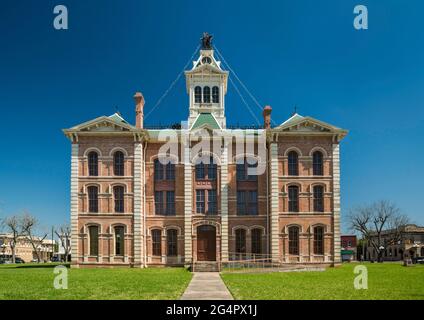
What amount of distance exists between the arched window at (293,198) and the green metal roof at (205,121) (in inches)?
332

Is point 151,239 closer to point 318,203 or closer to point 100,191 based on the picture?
point 100,191

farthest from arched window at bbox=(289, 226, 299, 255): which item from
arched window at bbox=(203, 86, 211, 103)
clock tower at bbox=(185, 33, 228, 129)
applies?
arched window at bbox=(203, 86, 211, 103)

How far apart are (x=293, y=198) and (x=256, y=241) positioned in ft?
15.5

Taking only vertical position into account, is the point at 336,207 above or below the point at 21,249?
above

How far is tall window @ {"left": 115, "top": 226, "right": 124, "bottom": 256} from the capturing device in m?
41.7

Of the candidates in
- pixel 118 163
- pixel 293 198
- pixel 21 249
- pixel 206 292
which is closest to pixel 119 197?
pixel 118 163

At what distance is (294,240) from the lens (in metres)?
42.0

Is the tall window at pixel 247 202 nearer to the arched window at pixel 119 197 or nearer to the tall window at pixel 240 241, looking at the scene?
the tall window at pixel 240 241

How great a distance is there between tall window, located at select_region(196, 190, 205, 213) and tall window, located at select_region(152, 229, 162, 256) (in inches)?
149

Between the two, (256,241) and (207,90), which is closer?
(256,241)

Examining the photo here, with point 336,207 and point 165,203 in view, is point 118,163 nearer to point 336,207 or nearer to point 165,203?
point 165,203
